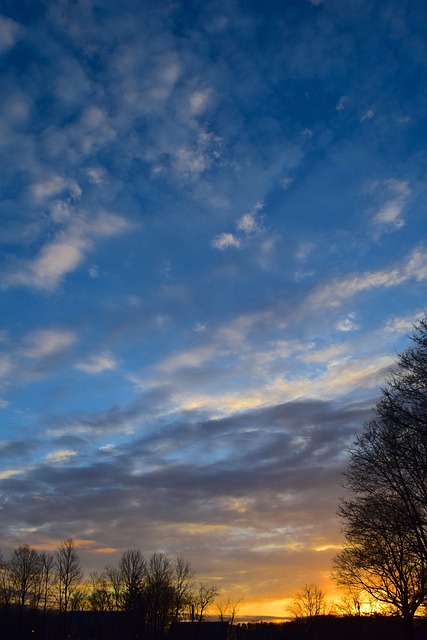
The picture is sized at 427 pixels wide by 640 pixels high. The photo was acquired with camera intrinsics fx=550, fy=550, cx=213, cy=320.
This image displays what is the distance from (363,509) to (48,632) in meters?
118

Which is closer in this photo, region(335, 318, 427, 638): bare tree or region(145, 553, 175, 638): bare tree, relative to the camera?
region(335, 318, 427, 638): bare tree

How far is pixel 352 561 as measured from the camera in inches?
1601

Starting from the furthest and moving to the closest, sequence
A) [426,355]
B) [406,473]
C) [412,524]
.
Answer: [406,473]
[412,524]
[426,355]

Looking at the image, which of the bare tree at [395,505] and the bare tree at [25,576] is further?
the bare tree at [25,576]

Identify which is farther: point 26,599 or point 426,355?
point 26,599

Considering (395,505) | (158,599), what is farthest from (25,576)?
(395,505)

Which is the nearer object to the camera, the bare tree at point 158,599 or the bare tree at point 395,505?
the bare tree at point 395,505

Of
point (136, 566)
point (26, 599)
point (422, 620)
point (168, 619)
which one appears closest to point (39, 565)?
point (26, 599)

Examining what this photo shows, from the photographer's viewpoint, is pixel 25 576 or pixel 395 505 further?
pixel 25 576

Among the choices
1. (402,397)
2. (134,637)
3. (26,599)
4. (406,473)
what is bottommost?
(134,637)

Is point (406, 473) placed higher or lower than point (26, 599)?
higher

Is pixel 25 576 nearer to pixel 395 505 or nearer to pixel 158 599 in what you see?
pixel 158 599

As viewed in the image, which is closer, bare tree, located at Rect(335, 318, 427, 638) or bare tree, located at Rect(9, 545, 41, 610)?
bare tree, located at Rect(335, 318, 427, 638)

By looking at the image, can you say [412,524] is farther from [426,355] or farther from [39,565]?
[39,565]
